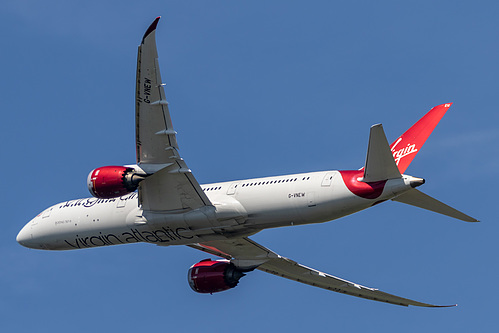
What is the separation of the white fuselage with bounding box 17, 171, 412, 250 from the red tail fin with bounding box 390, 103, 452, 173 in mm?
2254

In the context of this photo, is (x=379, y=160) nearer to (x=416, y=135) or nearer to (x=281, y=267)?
(x=416, y=135)

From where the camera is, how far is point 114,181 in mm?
39344

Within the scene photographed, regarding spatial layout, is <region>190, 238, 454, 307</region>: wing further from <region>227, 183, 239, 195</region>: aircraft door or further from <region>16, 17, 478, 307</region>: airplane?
<region>227, 183, 239, 195</region>: aircraft door

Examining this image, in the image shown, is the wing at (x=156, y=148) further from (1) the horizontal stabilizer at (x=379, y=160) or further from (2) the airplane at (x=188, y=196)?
(1) the horizontal stabilizer at (x=379, y=160)

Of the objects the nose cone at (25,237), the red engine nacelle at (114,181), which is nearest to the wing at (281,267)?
the red engine nacelle at (114,181)

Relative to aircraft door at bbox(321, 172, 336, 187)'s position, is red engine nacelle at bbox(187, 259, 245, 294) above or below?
below

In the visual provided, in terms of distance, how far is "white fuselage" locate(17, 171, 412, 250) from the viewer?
128 feet

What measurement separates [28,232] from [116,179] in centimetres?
931

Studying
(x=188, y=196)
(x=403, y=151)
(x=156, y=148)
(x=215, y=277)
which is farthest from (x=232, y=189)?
(x=215, y=277)

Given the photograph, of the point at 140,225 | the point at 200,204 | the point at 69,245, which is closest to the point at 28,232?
the point at 69,245

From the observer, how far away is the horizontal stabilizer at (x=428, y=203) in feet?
124

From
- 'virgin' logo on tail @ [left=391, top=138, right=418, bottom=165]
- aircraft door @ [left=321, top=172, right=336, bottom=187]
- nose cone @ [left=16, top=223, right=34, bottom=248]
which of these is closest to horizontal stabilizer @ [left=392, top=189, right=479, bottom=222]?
'virgin' logo on tail @ [left=391, top=138, right=418, bottom=165]

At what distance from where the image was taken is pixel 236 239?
45281 millimetres

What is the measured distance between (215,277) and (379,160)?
45.4ft
